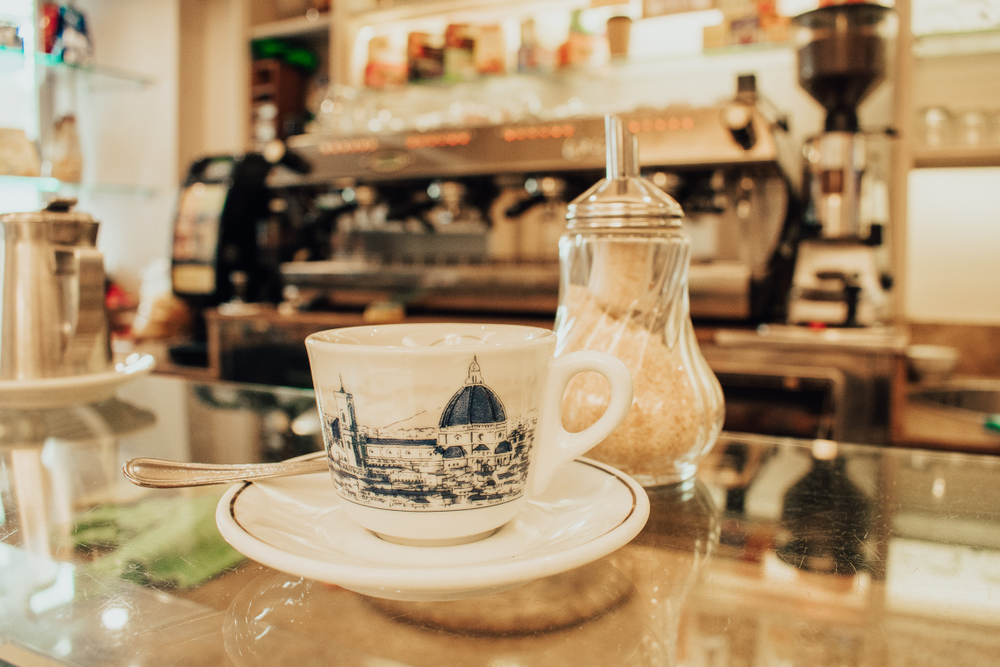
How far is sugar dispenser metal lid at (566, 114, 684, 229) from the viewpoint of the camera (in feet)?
1.38

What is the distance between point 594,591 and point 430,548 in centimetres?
7

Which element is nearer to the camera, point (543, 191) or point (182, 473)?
point (182, 473)

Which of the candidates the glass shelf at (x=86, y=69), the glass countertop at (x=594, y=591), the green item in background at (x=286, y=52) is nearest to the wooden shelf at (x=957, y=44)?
the glass countertop at (x=594, y=591)

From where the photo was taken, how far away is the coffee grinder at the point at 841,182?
1315 millimetres

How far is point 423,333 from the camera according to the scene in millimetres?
377

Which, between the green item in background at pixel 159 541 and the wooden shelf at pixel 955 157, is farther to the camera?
the wooden shelf at pixel 955 157

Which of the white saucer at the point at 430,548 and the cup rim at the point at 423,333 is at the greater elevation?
the cup rim at the point at 423,333

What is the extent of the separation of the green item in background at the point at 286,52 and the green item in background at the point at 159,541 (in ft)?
8.08

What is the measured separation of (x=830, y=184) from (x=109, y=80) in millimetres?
2615

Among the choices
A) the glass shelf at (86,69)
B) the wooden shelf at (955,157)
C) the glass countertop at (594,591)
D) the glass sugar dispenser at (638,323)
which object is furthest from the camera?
the glass shelf at (86,69)

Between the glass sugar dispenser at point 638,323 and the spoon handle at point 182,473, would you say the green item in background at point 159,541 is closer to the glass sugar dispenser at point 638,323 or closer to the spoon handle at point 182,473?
the spoon handle at point 182,473

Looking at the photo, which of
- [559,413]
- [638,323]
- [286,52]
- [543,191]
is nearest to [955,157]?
[543,191]

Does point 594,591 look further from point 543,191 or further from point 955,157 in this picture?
point 955,157

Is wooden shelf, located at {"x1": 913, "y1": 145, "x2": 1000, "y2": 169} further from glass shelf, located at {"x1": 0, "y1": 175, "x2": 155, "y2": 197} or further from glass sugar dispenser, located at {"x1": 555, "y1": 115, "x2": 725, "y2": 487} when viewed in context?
glass shelf, located at {"x1": 0, "y1": 175, "x2": 155, "y2": 197}
